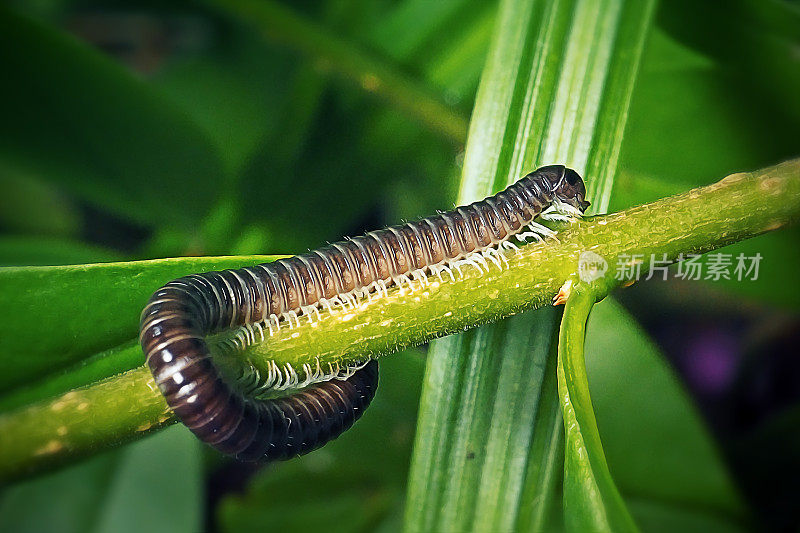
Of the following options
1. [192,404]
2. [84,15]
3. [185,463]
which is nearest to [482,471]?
[192,404]

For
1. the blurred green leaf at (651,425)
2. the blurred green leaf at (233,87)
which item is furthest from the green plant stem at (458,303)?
the blurred green leaf at (233,87)

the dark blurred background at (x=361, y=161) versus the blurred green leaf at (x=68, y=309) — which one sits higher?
the dark blurred background at (x=361, y=161)

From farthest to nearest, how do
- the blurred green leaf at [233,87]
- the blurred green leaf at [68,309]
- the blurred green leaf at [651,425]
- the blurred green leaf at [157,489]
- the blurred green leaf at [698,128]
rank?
1. the blurred green leaf at [233,87]
2. the blurred green leaf at [698,128]
3. the blurred green leaf at [157,489]
4. the blurred green leaf at [651,425]
5. the blurred green leaf at [68,309]

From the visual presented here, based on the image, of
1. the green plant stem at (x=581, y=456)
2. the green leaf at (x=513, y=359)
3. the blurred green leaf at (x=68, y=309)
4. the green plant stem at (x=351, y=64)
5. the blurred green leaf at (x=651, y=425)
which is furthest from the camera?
the green plant stem at (x=351, y=64)

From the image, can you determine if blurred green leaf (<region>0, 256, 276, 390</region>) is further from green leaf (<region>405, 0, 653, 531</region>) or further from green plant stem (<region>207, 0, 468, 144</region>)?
green plant stem (<region>207, 0, 468, 144</region>)

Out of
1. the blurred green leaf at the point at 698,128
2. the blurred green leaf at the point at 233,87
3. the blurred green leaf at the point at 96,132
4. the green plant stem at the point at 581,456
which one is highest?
the blurred green leaf at the point at 233,87

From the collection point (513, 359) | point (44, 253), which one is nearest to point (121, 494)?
point (44, 253)
